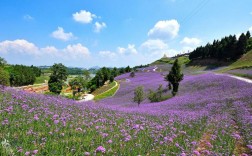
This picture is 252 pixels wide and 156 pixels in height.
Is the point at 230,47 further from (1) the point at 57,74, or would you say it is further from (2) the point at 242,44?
(1) the point at 57,74

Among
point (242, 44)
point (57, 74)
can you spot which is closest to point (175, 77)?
point (242, 44)

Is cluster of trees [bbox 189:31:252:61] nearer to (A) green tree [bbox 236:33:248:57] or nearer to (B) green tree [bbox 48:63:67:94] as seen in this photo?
(A) green tree [bbox 236:33:248:57]

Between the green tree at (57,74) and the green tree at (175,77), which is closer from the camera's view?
the green tree at (175,77)

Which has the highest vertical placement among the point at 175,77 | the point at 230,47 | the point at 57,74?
the point at 230,47

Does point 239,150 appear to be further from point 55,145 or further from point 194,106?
point 194,106

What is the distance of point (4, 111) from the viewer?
8055 millimetres

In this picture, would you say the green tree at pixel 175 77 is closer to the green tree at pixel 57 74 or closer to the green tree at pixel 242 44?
the green tree at pixel 242 44

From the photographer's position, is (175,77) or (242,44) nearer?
(175,77)

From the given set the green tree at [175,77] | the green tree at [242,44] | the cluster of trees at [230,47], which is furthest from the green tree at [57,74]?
the green tree at [242,44]

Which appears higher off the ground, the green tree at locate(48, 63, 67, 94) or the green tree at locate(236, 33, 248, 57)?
the green tree at locate(236, 33, 248, 57)

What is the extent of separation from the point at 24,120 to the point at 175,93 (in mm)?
32350

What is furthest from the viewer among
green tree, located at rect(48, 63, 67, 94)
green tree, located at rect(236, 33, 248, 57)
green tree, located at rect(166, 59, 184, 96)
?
green tree, located at rect(48, 63, 67, 94)

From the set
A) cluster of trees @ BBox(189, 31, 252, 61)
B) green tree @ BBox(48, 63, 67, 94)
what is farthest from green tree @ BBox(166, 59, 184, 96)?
green tree @ BBox(48, 63, 67, 94)

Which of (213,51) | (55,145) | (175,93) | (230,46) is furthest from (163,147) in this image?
(213,51)
